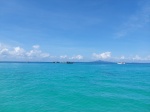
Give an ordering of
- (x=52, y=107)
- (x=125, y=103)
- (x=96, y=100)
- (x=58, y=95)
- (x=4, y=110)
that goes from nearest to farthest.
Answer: (x=4, y=110) < (x=52, y=107) < (x=125, y=103) < (x=96, y=100) < (x=58, y=95)

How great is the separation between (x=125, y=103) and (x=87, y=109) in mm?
5115

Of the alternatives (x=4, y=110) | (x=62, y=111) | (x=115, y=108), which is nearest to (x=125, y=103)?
(x=115, y=108)

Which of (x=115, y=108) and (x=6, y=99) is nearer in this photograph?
(x=115, y=108)

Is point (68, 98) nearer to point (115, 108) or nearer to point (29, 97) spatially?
point (29, 97)

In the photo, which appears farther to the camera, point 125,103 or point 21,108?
point 125,103

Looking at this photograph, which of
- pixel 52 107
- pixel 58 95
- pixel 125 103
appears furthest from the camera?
pixel 58 95

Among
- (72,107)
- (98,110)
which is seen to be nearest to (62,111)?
(72,107)

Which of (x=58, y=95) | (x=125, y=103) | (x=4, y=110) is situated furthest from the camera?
(x=58, y=95)

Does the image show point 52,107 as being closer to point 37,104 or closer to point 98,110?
point 37,104

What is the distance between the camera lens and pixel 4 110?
17.0m

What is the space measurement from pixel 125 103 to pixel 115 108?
7.63 ft

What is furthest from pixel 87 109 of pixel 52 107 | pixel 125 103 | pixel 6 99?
pixel 6 99

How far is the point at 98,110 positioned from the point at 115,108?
200 centimetres

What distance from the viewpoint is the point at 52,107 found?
18.3m
